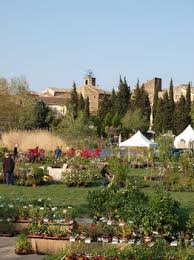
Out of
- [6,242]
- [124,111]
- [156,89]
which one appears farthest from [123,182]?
[156,89]

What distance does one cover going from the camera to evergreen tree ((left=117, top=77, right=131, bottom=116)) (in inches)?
2687

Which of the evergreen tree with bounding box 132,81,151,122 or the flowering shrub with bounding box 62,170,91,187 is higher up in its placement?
the evergreen tree with bounding box 132,81,151,122

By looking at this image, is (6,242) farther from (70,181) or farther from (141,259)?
(70,181)

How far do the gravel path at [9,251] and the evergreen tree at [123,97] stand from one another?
5827cm

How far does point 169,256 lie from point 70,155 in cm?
1976

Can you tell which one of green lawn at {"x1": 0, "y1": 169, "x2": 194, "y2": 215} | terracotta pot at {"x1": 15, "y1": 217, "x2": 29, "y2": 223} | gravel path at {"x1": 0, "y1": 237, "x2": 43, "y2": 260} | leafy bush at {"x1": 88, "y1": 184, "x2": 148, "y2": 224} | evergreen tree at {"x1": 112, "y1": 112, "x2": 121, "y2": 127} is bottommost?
gravel path at {"x1": 0, "y1": 237, "x2": 43, "y2": 260}

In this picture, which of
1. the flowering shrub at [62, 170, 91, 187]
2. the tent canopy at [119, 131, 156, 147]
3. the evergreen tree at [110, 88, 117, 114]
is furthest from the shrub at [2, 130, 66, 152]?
the evergreen tree at [110, 88, 117, 114]

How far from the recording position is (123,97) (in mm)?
69812

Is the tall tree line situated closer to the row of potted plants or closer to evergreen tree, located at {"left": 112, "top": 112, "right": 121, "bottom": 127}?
evergreen tree, located at {"left": 112, "top": 112, "right": 121, "bottom": 127}

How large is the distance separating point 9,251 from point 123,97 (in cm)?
6142

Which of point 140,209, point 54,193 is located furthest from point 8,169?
point 140,209

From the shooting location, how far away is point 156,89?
85062 millimetres

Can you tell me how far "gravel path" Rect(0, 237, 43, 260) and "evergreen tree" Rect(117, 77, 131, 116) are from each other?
58267 mm

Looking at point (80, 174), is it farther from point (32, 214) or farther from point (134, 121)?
point (134, 121)
